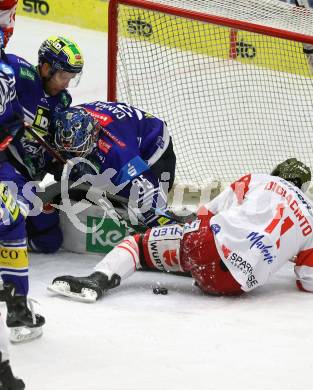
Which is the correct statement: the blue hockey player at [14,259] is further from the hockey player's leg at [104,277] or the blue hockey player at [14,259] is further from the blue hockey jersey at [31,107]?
the blue hockey jersey at [31,107]

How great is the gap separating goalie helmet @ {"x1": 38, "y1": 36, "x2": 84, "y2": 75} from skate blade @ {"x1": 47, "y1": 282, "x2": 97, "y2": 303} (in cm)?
107

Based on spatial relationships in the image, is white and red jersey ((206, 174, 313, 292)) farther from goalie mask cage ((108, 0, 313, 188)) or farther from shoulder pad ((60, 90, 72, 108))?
goalie mask cage ((108, 0, 313, 188))

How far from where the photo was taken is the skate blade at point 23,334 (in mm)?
2414

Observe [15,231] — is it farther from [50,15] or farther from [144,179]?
[50,15]

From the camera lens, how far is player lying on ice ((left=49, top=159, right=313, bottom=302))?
2910 millimetres

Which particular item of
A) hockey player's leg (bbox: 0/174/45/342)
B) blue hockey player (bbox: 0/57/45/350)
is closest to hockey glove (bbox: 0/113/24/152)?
blue hockey player (bbox: 0/57/45/350)

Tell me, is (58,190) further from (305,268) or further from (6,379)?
(6,379)

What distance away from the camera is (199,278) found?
3.00 meters

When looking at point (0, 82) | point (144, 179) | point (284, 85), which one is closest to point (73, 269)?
point (144, 179)

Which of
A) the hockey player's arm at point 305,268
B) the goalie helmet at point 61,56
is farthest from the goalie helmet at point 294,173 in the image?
the goalie helmet at point 61,56

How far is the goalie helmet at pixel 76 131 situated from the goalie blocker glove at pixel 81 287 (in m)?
0.64

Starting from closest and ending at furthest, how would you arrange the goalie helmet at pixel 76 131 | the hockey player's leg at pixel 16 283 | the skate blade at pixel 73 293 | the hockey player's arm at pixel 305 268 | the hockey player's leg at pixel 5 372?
the hockey player's leg at pixel 5 372, the hockey player's leg at pixel 16 283, the skate blade at pixel 73 293, the hockey player's arm at pixel 305 268, the goalie helmet at pixel 76 131

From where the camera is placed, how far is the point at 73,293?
2875 mm

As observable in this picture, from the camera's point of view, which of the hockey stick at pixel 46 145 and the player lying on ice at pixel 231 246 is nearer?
the player lying on ice at pixel 231 246
